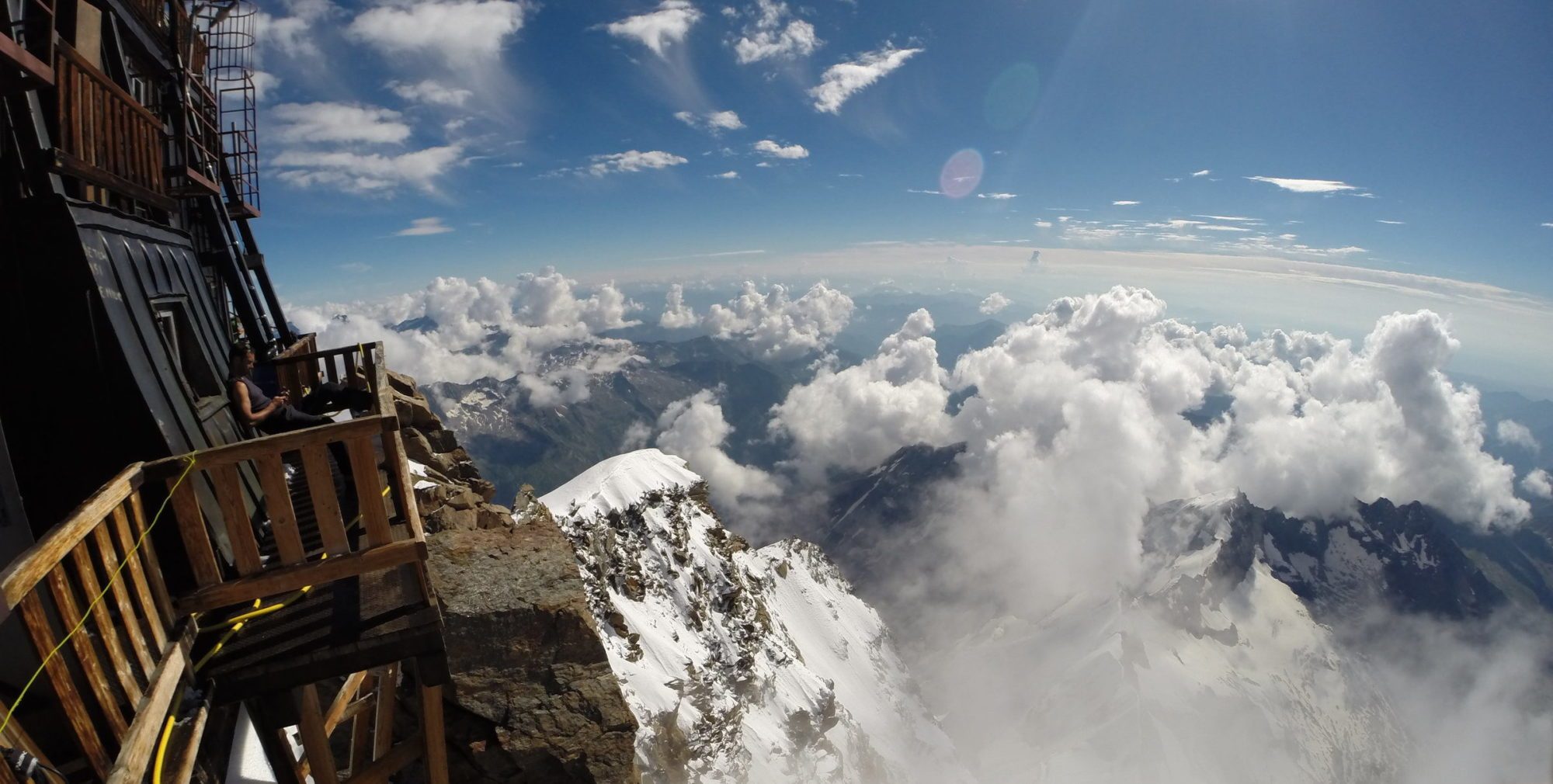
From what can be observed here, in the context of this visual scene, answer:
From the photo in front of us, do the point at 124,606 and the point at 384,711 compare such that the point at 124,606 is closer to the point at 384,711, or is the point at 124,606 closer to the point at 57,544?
the point at 57,544

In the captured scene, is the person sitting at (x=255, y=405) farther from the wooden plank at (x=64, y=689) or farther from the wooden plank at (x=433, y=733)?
the wooden plank at (x=64, y=689)

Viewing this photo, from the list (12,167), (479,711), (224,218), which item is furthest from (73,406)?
(224,218)

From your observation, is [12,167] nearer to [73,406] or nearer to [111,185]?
[111,185]

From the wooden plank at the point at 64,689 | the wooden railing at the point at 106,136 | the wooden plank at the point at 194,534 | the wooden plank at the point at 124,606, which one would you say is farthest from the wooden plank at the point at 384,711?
the wooden railing at the point at 106,136

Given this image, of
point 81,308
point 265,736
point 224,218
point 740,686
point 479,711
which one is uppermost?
point 224,218

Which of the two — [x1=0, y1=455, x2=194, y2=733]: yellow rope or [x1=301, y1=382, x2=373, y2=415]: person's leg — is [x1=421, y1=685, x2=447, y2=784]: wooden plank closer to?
[x1=0, y1=455, x2=194, y2=733]: yellow rope

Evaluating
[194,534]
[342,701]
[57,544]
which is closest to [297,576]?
[194,534]

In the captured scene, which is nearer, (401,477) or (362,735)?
(401,477)
